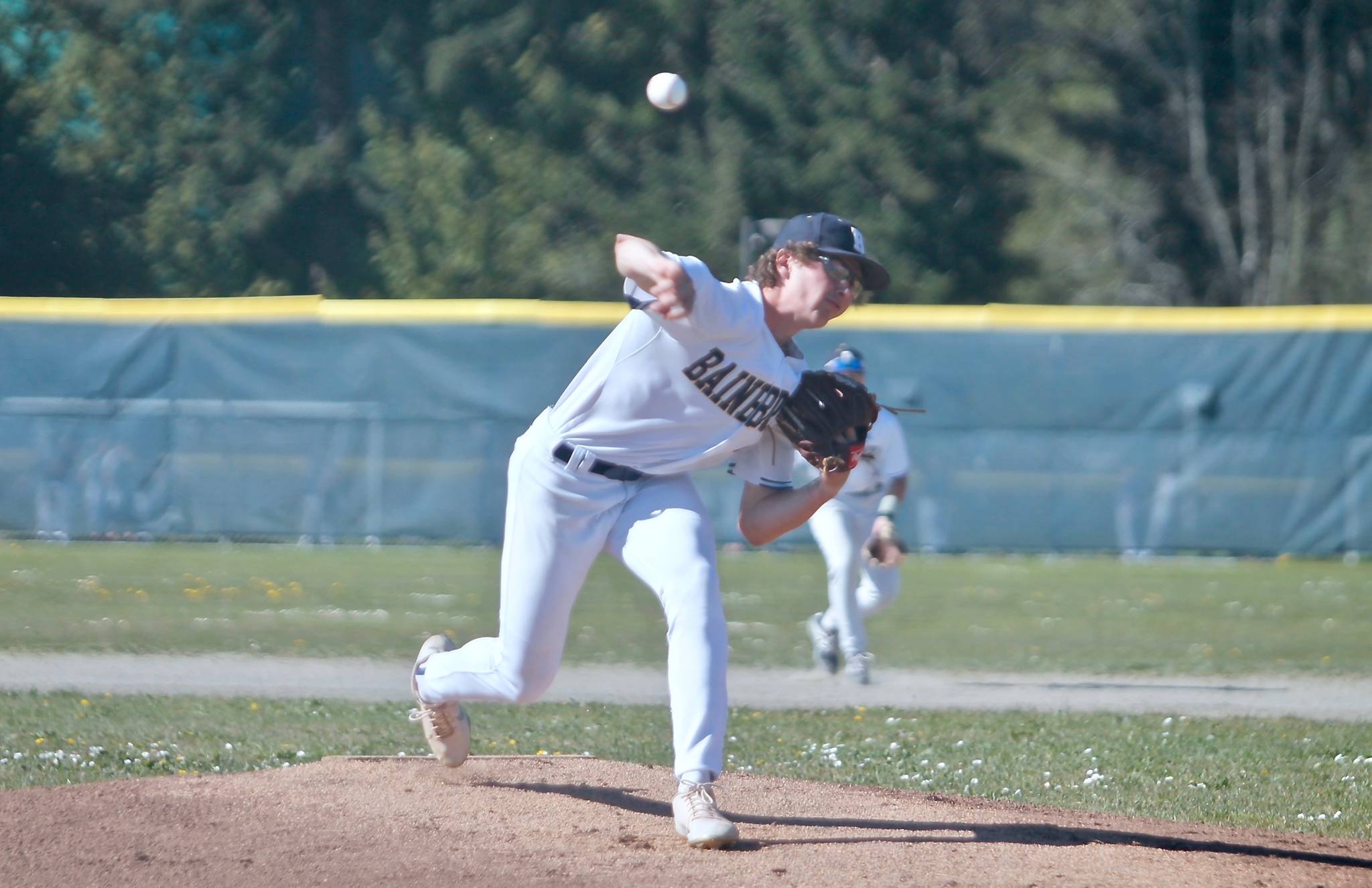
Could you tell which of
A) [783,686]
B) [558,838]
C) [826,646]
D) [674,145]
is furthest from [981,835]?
[674,145]

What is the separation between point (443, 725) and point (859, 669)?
3.63 metres

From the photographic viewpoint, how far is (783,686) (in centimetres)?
800

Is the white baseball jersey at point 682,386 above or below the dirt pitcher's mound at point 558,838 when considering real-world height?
above

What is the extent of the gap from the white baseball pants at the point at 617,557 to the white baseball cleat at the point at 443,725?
0.31 metres

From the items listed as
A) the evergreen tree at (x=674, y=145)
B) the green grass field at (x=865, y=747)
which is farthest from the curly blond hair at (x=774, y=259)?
the evergreen tree at (x=674, y=145)

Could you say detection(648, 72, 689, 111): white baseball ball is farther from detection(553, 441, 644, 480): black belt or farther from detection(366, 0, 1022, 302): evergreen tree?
detection(366, 0, 1022, 302): evergreen tree

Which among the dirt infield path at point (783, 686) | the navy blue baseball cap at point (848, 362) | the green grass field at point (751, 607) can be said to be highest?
the navy blue baseball cap at point (848, 362)

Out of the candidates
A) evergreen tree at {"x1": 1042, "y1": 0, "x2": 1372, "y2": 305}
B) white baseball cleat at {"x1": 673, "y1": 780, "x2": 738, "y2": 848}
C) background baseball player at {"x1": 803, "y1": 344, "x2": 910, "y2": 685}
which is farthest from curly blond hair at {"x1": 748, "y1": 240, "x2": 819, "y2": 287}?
evergreen tree at {"x1": 1042, "y1": 0, "x2": 1372, "y2": 305}

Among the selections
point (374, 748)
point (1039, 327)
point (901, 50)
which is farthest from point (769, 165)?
point (374, 748)

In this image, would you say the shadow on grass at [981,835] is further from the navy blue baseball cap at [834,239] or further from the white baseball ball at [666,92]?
the white baseball ball at [666,92]

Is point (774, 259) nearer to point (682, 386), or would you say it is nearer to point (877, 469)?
point (682, 386)

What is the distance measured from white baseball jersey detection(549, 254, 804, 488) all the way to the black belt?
0.06 feet

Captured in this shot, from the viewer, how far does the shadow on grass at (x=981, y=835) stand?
432cm

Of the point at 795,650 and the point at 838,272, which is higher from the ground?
the point at 838,272
